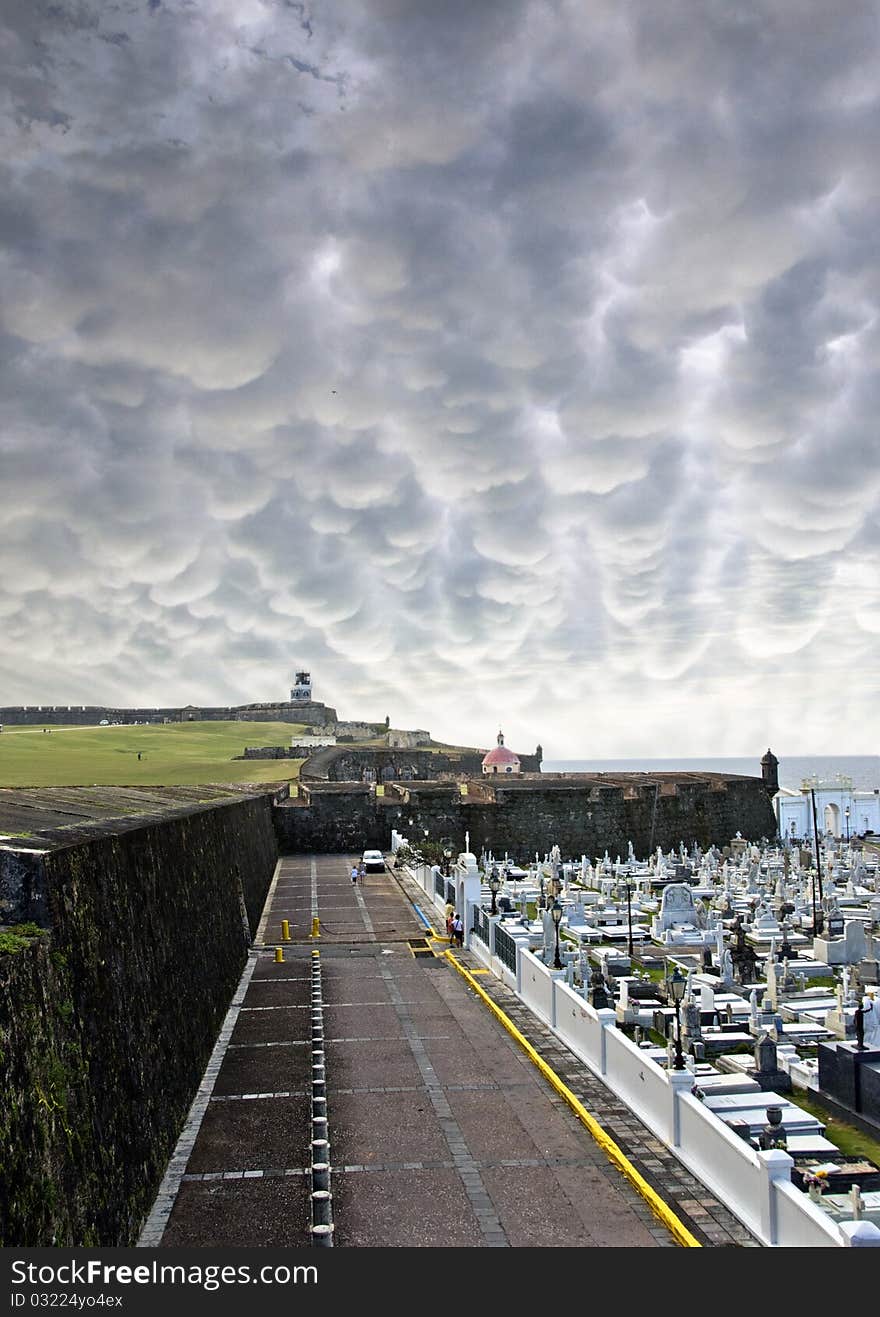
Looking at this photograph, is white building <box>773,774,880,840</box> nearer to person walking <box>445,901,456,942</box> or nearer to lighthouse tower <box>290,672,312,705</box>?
person walking <box>445,901,456,942</box>

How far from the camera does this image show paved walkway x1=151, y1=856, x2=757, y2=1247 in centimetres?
748

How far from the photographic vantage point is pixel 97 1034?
6477 mm

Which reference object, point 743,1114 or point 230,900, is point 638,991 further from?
point 230,900

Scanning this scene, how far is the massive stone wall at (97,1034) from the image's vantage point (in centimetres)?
488

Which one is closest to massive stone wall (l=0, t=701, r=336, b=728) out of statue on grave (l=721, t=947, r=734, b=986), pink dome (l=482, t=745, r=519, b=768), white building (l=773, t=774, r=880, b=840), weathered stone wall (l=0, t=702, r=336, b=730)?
weathered stone wall (l=0, t=702, r=336, b=730)

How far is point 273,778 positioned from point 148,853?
51.1 meters

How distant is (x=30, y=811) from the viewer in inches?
384

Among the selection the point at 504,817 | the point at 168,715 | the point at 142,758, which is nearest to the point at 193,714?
the point at 168,715

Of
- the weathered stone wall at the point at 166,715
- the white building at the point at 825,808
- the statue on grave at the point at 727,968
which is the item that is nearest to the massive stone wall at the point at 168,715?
the weathered stone wall at the point at 166,715

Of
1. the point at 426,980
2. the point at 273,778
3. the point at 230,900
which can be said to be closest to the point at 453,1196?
the point at 426,980

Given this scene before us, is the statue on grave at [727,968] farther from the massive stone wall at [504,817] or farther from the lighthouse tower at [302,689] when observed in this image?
the lighthouse tower at [302,689]

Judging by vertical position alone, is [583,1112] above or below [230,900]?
below

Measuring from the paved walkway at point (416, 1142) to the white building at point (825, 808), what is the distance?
124 feet

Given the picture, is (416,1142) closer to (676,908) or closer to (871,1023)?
(871,1023)
